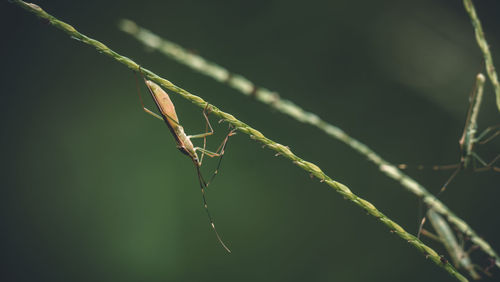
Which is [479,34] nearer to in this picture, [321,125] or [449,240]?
[321,125]

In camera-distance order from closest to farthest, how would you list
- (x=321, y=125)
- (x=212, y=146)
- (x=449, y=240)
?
(x=321, y=125) < (x=449, y=240) < (x=212, y=146)

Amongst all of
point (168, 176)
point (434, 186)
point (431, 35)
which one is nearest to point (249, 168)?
point (168, 176)

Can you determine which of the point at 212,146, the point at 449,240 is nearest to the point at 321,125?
the point at 449,240

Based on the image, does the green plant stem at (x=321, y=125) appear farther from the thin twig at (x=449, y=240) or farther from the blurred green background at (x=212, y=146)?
the blurred green background at (x=212, y=146)

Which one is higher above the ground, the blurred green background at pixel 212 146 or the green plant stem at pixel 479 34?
the green plant stem at pixel 479 34

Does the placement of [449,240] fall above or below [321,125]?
below

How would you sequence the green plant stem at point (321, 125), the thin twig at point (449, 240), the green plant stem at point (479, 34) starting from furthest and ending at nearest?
the thin twig at point (449, 240)
the green plant stem at point (321, 125)
the green plant stem at point (479, 34)

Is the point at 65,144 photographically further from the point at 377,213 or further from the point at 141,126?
the point at 377,213

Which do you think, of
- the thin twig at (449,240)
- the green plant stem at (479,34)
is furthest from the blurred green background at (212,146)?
the green plant stem at (479,34)

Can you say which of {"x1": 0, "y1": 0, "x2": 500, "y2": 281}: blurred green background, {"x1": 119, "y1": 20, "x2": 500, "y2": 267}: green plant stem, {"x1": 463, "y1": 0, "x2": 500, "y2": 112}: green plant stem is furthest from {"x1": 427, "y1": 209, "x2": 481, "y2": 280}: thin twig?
{"x1": 0, "y1": 0, "x2": 500, "y2": 281}: blurred green background
